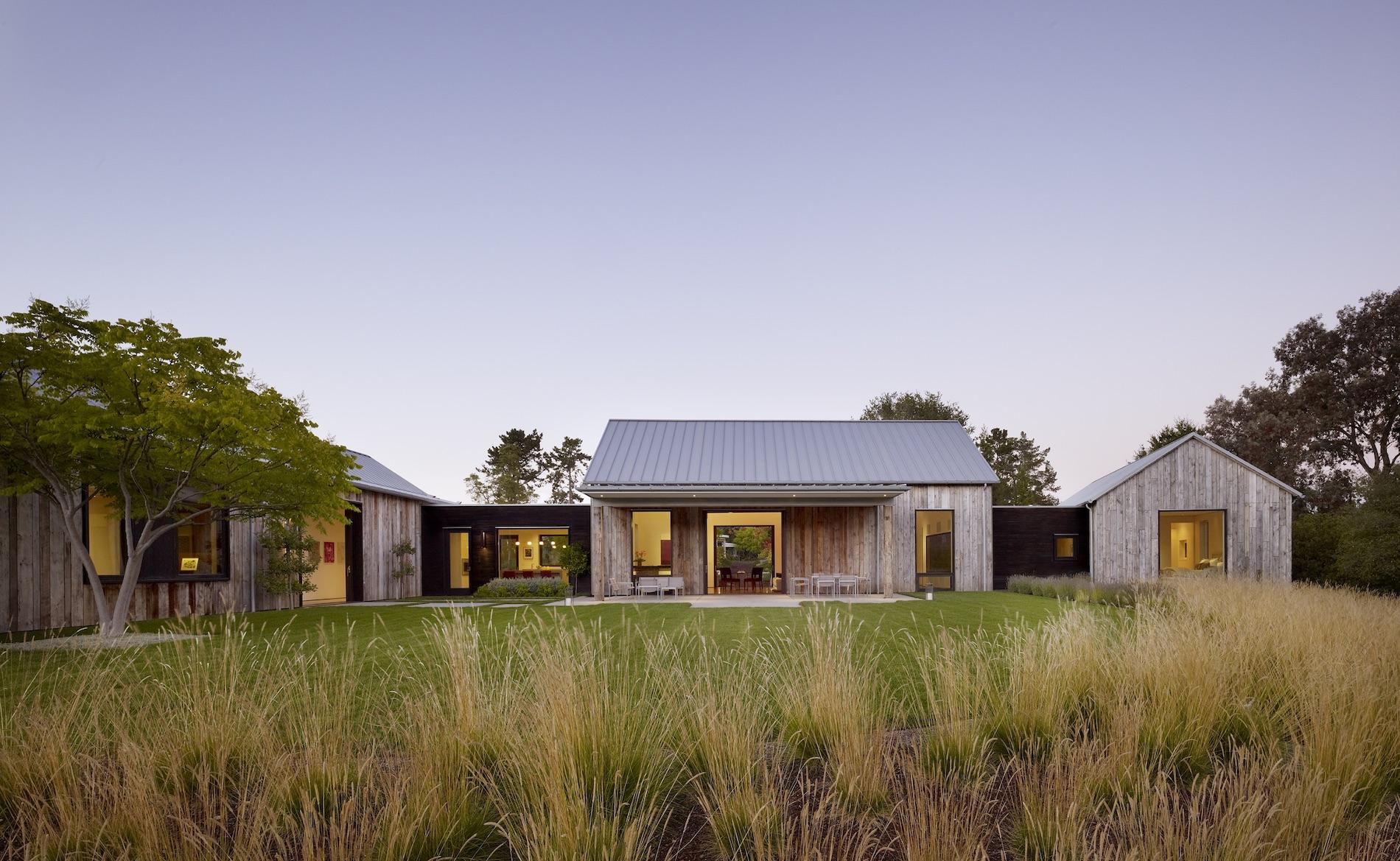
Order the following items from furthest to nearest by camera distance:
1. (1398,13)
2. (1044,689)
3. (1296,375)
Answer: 1. (1296,375)
2. (1398,13)
3. (1044,689)

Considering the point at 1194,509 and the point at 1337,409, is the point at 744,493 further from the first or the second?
the point at 1337,409

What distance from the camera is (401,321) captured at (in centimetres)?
1858

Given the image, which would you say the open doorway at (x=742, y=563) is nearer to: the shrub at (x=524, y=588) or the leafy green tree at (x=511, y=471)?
the shrub at (x=524, y=588)

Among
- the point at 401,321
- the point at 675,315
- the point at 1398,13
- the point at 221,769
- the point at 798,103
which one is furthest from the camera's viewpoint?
the point at 675,315

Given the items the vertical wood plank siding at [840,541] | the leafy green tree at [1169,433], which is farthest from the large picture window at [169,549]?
the leafy green tree at [1169,433]

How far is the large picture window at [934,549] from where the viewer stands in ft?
61.9

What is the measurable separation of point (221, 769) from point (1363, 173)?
62.4ft

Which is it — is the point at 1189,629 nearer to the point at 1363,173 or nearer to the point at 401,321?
the point at 1363,173

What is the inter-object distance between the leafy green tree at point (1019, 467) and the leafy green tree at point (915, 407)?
2.15 m

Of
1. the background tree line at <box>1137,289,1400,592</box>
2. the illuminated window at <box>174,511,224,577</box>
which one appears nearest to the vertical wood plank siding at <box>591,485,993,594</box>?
the illuminated window at <box>174,511,224,577</box>

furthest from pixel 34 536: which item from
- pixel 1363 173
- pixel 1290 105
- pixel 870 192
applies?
pixel 1363 173

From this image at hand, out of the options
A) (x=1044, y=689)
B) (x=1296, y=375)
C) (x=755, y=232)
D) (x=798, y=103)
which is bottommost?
(x=1044, y=689)

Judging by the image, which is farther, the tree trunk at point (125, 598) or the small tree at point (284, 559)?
the small tree at point (284, 559)

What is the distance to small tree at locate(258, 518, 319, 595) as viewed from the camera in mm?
14117
